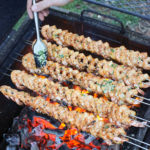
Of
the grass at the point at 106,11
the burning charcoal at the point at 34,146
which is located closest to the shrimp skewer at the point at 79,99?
the burning charcoal at the point at 34,146

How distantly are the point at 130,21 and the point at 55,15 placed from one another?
2.12 m

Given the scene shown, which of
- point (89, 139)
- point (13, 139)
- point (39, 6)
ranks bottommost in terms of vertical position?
point (13, 139)

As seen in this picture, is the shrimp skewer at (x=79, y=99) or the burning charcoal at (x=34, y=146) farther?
the burning charcoal at (x=34, y=146)

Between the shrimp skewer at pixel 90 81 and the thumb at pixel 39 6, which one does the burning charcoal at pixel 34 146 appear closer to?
the shrimp skewer at pixel 90 81

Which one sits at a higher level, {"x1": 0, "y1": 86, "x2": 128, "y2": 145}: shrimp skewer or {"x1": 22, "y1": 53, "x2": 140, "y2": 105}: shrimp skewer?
{"x1": 22, "y1": 53, "x2": 140, "y2": 105}: shrimp skewer

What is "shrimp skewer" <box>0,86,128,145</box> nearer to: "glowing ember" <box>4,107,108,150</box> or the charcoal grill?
"glowing ember" <box>4,107,108,150</box>

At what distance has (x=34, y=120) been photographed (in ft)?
10.3

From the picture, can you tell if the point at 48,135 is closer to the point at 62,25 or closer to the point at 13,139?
the point at 13,139

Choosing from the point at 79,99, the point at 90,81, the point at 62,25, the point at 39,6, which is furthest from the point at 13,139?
the point at 62,25

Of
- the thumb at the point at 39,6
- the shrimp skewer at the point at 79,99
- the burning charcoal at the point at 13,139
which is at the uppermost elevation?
the thumb at the point at 39,6

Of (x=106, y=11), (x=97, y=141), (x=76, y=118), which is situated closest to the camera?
(x=76, y=118)

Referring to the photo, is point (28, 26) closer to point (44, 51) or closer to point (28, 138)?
point (44, 51)

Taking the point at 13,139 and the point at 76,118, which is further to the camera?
the point at 13,139

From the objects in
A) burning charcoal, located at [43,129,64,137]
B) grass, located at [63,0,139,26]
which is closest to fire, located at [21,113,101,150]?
burning charcoal, located at [43,129,64,137]
